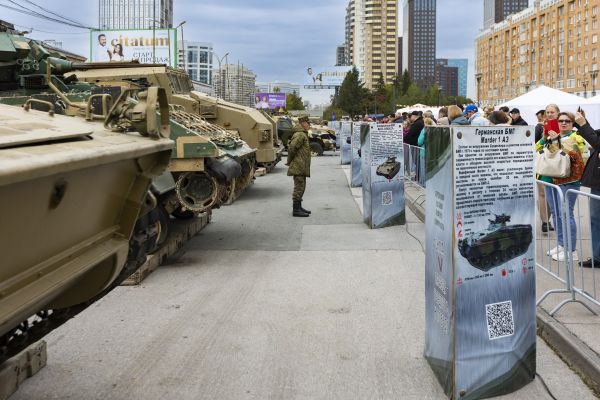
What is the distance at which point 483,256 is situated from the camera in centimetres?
387

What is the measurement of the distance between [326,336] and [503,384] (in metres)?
1.55

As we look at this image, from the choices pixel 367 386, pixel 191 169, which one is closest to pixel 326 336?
pixel 367 386

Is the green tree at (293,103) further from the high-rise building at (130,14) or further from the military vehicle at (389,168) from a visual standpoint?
the military vehicle at (389,168)

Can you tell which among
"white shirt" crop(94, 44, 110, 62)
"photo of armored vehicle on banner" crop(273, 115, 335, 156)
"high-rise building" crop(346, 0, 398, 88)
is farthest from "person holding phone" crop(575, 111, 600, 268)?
"high-rise building" crop(346, 0, 398, 88)

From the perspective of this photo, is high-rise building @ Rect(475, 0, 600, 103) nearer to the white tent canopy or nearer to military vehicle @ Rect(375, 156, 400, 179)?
the white tent canopy

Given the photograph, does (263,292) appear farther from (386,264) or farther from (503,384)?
(503,384)

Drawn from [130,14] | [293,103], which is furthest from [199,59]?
[293,103]

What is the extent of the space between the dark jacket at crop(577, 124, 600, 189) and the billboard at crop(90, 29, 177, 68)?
3564cm

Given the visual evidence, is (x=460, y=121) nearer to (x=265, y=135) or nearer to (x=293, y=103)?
(x=265, y=135)

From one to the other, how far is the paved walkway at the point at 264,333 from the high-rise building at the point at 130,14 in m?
35.0

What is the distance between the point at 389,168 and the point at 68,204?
749 cm

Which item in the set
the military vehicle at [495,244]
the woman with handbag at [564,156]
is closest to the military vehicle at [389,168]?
the woman with handbag at [564,156]

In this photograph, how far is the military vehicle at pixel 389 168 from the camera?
10152mm

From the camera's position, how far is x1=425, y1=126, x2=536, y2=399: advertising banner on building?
12.5 feet
